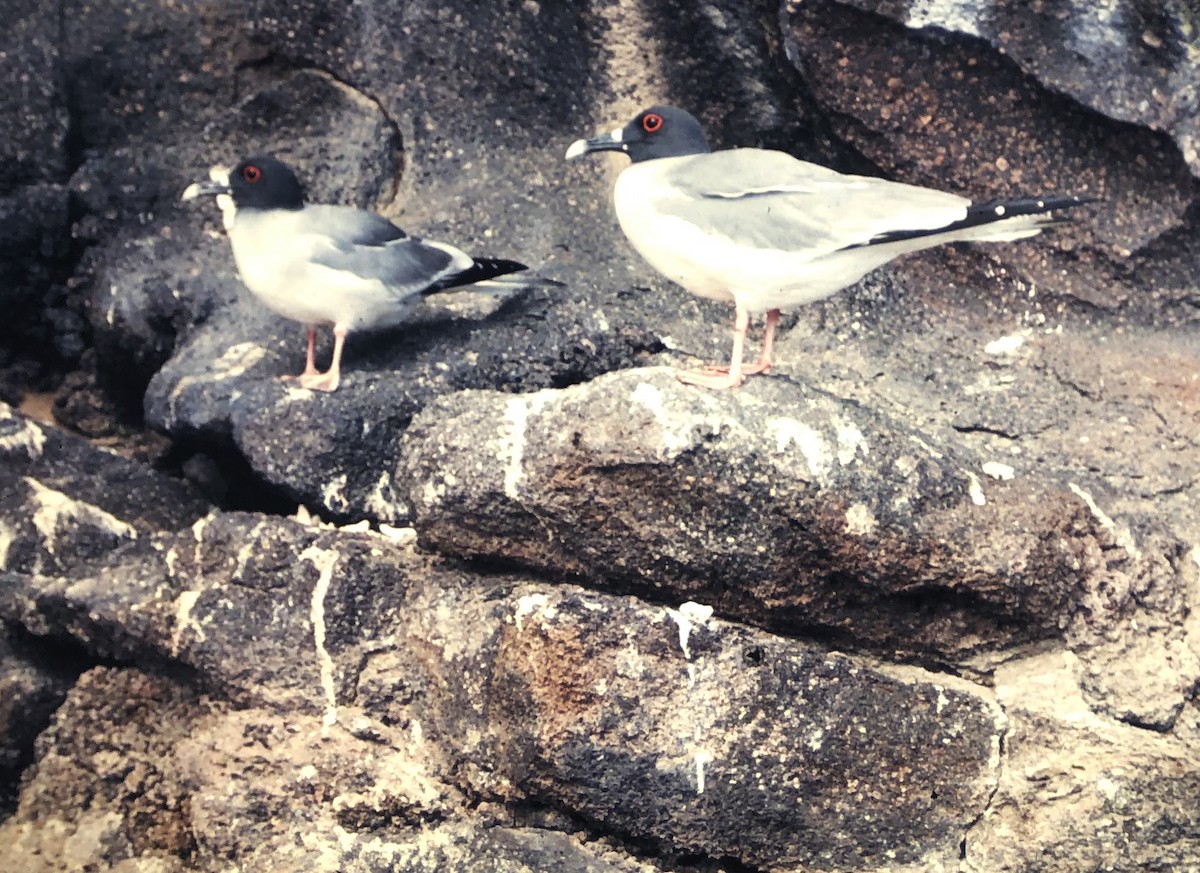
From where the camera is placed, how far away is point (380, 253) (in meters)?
4.05

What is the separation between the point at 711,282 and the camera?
346cm

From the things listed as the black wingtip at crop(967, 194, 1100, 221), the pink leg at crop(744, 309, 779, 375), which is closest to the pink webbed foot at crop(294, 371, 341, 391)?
the pink leg at crop(744, 309, 779, 375)

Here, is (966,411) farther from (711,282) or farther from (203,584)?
(203,584)

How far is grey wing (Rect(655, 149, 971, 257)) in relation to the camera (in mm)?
3252

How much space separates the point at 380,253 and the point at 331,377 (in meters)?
0.42

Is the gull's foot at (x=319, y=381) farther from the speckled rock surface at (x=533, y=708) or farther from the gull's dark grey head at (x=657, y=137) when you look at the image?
the gull's dark grey head at (x=657, y=137)

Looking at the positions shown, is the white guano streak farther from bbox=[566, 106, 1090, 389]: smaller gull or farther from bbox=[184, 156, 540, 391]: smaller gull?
bbox=[566, 106, 1090, 389]: smaller gull

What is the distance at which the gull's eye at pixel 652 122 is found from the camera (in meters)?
3.71

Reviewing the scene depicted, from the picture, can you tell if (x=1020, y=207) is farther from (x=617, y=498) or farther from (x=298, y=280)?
(x=298, y=280)

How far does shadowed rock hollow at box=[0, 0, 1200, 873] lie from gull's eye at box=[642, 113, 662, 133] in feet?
2.49

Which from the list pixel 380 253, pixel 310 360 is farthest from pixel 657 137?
pixel 310 360

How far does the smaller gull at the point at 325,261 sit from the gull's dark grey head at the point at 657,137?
59 centimetres

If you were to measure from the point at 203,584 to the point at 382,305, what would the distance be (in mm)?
1037

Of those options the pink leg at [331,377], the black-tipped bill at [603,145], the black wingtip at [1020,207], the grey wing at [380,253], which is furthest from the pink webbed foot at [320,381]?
the black wingtip at [1020,207]
